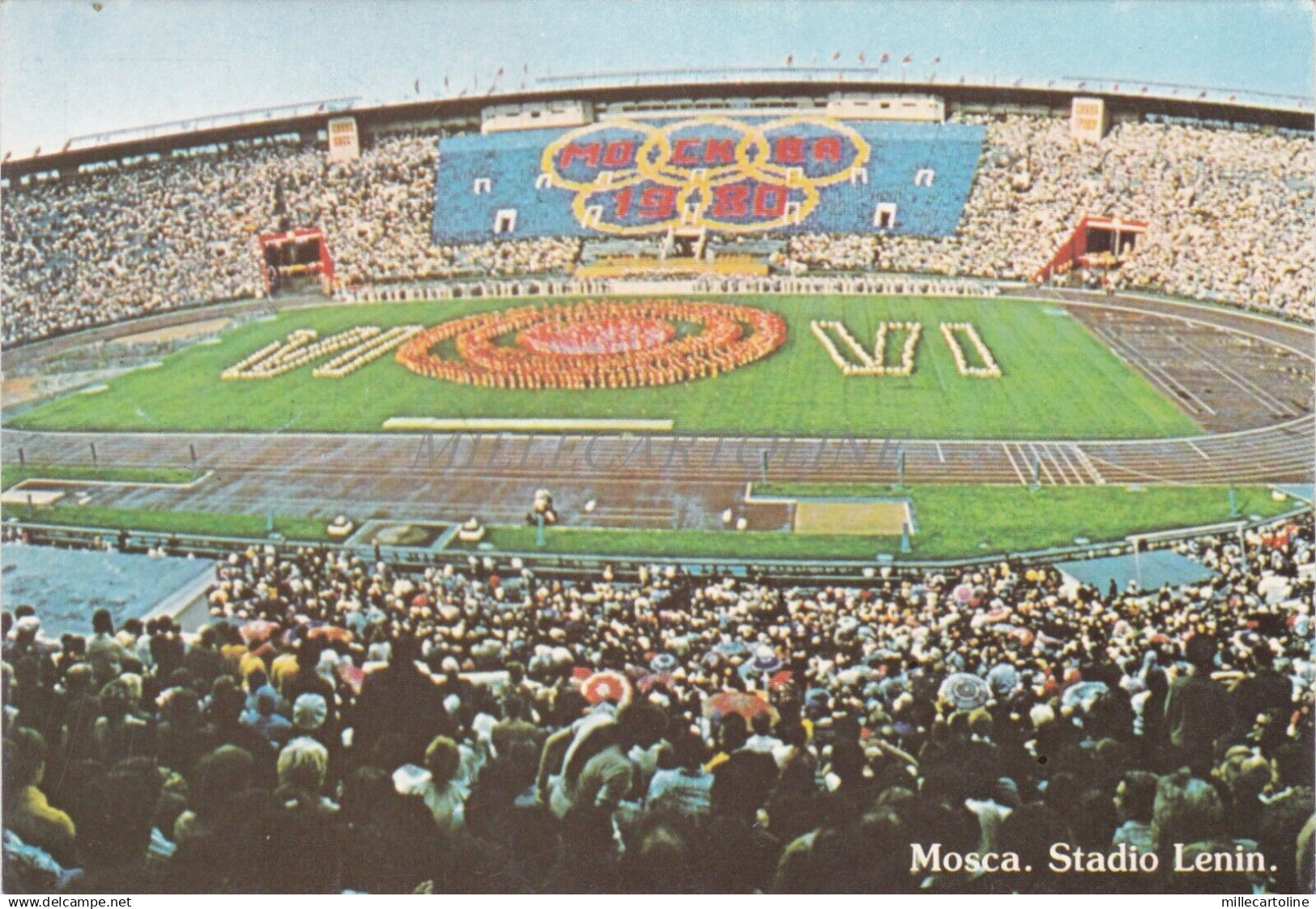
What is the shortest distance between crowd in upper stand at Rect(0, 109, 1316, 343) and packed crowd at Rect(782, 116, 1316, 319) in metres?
0.09

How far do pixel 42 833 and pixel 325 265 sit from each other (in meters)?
50.0

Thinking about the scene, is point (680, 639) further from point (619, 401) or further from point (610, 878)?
point (619, 401)

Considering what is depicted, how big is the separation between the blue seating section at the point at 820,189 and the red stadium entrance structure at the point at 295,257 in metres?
6.28

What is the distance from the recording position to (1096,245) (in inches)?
2147

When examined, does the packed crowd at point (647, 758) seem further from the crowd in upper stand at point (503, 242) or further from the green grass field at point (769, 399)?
the crowd in upper stand at point (503, 242)

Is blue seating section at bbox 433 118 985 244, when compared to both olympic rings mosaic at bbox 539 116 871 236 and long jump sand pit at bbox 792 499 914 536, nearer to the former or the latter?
olympic rings mosaic at bbox 539 116 871 236

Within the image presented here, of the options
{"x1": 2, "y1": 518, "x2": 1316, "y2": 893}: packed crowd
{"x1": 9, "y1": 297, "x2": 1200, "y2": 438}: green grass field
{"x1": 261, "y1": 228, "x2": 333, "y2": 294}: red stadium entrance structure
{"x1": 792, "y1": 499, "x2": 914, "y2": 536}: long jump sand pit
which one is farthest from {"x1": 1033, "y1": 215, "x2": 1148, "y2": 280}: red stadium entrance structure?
{"x1": 2, "y1": 518, "x2": 1316, "y2": 893}: packed crowd

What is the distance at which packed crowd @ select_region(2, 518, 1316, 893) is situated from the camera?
36.1ft

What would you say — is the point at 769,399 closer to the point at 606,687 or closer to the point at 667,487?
the point at 667,487

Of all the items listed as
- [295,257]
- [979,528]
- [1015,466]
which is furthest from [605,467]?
[295,257]

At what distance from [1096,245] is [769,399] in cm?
2823

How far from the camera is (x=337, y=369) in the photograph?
3916 centimetres

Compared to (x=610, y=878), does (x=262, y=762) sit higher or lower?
higher

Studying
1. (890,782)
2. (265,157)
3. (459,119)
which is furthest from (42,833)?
(459,119)
